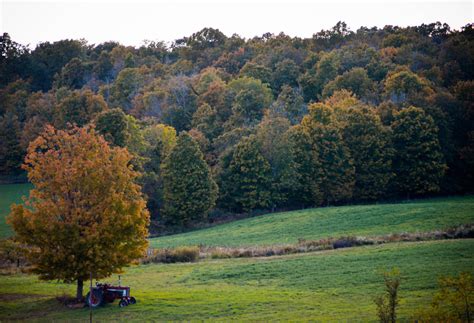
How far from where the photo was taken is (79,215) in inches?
1280

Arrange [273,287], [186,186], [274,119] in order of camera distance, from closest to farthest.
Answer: [273,287] → [186,186] → [274,119]

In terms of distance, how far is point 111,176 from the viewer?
112 ft

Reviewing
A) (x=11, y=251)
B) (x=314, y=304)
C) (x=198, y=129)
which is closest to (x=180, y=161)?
(x=198, y=129)

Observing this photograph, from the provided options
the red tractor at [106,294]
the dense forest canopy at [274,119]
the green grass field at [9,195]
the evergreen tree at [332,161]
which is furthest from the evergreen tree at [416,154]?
the red tractor at [106,294]

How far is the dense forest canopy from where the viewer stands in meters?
77.1

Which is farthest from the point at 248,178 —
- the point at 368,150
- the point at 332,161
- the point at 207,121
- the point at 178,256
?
the point at 178,256

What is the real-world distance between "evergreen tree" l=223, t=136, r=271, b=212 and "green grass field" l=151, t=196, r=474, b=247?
715 cm

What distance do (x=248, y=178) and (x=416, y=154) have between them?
23463mm

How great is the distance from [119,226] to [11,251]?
20.8 meters

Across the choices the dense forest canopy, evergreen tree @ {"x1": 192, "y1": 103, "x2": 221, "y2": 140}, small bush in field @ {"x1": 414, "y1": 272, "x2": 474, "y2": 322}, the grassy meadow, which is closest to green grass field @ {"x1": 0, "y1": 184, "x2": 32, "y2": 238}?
the dense forest canopy

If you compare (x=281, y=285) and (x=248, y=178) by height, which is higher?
(x=248, y=178)

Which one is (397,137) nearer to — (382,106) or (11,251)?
(382,106)

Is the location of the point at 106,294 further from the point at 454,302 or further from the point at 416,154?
the point at 416,154

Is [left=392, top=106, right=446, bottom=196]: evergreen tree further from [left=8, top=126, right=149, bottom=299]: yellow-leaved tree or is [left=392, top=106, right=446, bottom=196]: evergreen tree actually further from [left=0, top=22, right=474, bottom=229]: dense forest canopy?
[left=8, top=126, right=149, bottom=299]: yellow-leaved tree
